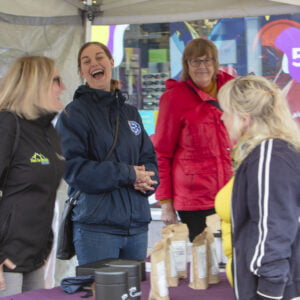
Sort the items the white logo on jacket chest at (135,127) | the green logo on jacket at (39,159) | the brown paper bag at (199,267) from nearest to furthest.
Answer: the brown paper bag at (199,267)
the green logo on jacket at (39,159)
the white logo on jacket chest at (135,127)

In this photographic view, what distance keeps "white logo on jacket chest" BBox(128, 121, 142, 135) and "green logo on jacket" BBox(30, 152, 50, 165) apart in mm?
663

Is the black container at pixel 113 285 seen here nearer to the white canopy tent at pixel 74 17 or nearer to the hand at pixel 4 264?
the hand at pixel 4 264

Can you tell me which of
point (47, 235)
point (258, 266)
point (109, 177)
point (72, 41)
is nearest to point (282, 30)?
point (72, 41)

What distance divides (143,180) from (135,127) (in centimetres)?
30

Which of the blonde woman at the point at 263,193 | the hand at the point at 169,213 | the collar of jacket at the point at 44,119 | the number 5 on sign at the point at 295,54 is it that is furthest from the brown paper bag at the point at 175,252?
the number 5 on sign at the point at 295,54

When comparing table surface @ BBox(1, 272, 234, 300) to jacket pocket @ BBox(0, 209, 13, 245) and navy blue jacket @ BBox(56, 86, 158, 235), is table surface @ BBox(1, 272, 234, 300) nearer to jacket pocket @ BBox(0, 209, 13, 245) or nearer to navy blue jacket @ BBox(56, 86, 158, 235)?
jacket pocket @ BBox(0, 209, 13, 245)

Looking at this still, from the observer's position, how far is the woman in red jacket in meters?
3.03

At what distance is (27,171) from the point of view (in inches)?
81.7

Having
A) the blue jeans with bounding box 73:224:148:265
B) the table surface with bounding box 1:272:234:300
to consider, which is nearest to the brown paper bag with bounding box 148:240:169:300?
→ the table surface with bounding box 1:272:234:300

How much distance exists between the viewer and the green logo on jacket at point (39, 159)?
210 centimetres

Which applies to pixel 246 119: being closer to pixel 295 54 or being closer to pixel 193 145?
pixel 193 145

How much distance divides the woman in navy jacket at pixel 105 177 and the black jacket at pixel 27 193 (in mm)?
345

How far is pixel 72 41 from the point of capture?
3.50 metres

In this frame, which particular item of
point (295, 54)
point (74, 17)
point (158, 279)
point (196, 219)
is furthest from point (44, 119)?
point (295, 54)
